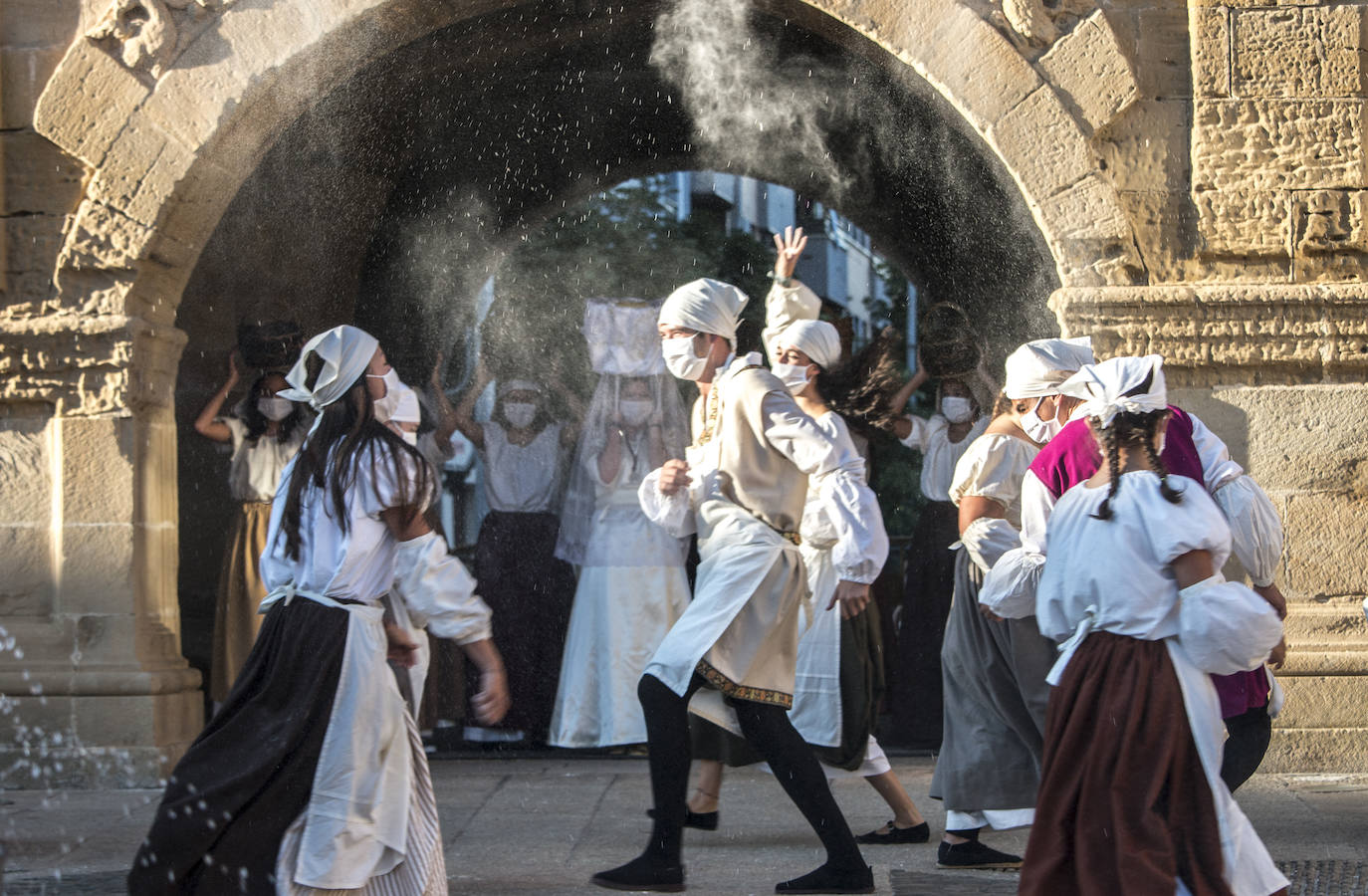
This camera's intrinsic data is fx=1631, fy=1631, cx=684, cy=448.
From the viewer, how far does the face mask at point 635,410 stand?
7.22 m

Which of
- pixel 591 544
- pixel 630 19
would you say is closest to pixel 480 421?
pixel 591 544

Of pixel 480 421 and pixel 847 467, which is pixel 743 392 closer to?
pixel 847 467

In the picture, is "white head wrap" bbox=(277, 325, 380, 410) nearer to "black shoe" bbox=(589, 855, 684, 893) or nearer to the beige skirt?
"black shoe" bbox=(589, 855, 684, 893)

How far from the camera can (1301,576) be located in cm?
622

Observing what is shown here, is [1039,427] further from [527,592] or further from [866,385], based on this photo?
[527,592]

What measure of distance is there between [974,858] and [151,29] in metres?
4.49

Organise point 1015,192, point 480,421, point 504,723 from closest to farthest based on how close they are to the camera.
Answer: point 1015,192, point 504,723, point 480,421

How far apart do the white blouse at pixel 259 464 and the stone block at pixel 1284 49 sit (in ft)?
13.4

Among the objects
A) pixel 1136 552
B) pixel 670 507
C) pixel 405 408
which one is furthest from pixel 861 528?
pixel 405 408

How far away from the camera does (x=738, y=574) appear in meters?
4.53

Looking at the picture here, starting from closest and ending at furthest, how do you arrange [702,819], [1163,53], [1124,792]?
1. [1124,792]
2. [702,819]
3. [1163,53]

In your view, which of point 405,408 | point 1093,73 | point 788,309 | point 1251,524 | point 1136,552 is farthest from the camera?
point 1093,73

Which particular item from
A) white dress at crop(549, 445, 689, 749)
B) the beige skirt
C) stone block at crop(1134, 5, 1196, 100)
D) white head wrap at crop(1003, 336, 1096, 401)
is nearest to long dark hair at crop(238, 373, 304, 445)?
the beige skirt

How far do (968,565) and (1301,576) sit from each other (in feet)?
6.42
